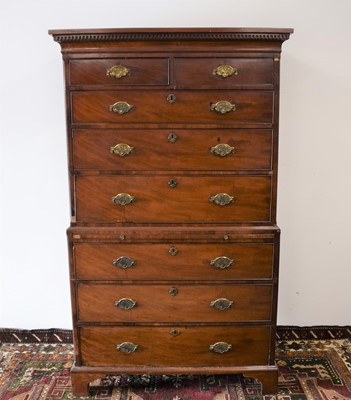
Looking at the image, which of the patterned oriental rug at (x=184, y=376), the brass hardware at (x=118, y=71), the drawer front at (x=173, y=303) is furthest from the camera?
the patterned oriental rug at (x=184, y=376)

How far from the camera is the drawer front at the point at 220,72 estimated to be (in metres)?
2.29

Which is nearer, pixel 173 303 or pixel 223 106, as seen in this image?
pixel 223 106

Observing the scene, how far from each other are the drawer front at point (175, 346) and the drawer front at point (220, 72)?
4.32 feet

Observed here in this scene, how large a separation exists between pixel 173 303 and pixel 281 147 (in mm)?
1240

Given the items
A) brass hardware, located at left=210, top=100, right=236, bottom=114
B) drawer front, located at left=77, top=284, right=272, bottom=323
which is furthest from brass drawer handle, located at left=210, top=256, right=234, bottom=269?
brass hardware, located at left=210, top=100, right=236, bottom=114

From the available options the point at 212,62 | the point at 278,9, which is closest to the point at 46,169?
the point at 212,62

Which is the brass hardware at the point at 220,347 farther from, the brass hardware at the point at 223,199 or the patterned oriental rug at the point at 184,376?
the brass hardware at the point at 223,199

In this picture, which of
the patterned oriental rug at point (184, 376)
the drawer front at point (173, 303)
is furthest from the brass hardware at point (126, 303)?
the patterned oriental rug at point (184, 376)

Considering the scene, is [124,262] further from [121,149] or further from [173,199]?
[121,149]

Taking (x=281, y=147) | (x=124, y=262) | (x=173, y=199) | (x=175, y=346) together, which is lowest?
(x=175, y=346)

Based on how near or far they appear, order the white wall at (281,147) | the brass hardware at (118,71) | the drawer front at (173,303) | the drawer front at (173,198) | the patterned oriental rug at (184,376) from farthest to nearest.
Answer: the white wall at (281,147), the patterned oriental rug at (184,376), the drawer front at (173,303), the drawer front at (173,198), the brass hardware at (118,71)

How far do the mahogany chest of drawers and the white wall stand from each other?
0.66 m

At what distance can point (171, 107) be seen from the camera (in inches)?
91.2

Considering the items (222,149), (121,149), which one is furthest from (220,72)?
(121,149)
